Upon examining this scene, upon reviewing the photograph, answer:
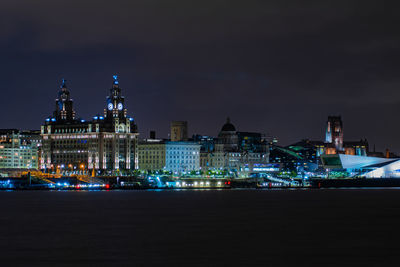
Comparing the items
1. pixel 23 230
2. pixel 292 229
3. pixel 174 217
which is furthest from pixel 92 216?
pixel 292 229

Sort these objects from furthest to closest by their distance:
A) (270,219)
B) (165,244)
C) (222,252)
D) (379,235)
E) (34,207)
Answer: (34,207) → (270,219) → (379,235) → (165,244) → (222,252)

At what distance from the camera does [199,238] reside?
58.5 metres

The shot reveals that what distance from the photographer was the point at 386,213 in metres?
87.3

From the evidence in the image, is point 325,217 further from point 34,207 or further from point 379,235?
point 34,207

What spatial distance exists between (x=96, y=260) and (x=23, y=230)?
2062 cm

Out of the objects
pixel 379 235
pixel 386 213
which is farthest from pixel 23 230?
pixel 386 213

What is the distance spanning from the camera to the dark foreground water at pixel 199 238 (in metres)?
46.7

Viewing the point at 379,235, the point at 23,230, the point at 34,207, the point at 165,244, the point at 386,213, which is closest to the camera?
the point at 165,244

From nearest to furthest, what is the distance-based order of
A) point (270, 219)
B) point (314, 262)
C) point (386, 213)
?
point (314, 262) < point (270, 219) < point (386, 213)

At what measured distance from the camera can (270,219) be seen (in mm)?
77438

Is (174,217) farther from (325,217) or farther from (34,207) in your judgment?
(34,207)

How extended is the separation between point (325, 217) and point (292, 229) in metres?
15.6

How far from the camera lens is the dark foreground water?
4672 centimetres

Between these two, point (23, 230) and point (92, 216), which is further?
point (92, 216)
